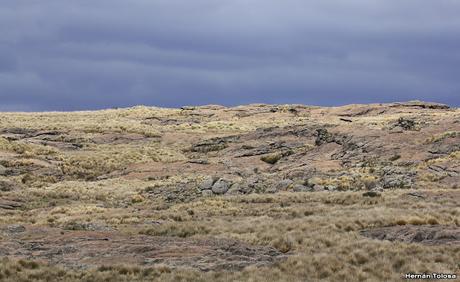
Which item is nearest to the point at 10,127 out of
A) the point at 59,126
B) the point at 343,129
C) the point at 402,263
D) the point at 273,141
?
the point at 59,126

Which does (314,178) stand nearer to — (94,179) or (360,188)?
(360,188)

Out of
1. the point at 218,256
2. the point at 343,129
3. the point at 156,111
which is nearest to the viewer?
the point at 218,256

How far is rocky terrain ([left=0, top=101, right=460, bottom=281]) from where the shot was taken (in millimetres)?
17875

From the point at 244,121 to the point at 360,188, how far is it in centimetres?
5294

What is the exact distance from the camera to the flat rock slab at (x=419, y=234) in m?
20.3

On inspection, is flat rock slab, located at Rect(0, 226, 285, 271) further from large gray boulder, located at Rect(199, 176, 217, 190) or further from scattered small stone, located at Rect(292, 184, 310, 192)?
large gray boulder, located at Rect(199, 176, 217, 190)

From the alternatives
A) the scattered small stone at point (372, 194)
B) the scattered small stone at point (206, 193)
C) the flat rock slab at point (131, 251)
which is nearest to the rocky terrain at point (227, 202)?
the flat rock slab at point (131, 251)

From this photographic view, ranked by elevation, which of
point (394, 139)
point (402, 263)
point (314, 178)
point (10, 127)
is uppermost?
point (10, 127)

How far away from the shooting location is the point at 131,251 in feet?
65.5

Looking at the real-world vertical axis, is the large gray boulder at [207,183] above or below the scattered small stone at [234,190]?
above

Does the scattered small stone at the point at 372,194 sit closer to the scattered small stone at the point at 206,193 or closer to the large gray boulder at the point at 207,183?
the scattered small stone at the point at 206,193

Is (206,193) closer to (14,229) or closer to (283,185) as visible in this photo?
(283,185)

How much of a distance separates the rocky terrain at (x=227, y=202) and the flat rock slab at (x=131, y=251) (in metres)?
0.06

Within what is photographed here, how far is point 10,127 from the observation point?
77062 mm
